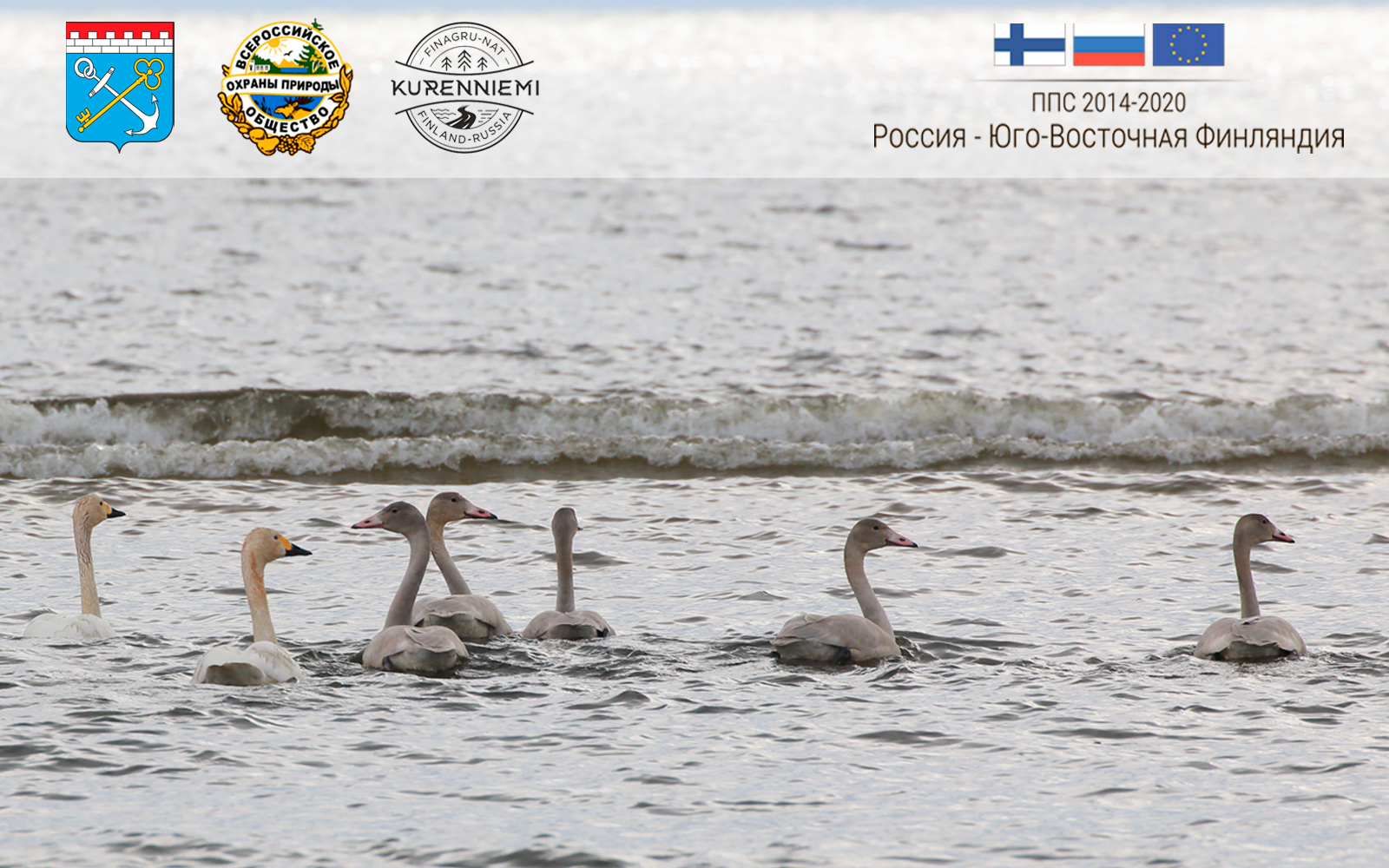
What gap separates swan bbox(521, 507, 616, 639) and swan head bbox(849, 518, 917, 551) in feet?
5.90

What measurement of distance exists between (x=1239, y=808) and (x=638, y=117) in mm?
56174

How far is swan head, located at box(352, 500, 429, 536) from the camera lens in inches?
425

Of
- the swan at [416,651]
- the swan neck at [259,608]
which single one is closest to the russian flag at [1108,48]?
the swan at [416,651]

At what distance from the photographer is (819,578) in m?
12.2

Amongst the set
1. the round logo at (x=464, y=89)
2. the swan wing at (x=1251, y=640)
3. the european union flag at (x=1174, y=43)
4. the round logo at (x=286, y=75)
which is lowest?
the swan wing at (x=1251, y=640)

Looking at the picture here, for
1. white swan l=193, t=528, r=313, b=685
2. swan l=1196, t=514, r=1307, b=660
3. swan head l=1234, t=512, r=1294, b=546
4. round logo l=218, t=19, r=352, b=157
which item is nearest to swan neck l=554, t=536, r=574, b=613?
white swan l=193, t=528, r=313, b=685

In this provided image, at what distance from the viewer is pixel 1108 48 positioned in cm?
6081

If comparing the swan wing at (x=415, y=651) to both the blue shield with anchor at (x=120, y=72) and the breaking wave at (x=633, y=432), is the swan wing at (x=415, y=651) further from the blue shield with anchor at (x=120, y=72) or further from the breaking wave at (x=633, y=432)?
the blue shield with anchor at (x=120, y=72)

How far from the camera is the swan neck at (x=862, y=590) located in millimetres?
10195

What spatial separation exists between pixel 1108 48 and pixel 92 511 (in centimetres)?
5601

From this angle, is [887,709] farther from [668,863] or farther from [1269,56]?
[1269,56]

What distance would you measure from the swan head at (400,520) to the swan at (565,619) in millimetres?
956

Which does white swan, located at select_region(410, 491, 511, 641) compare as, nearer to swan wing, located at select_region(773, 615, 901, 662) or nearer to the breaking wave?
swan wing, located at select_region(773, 615, 901, 662)

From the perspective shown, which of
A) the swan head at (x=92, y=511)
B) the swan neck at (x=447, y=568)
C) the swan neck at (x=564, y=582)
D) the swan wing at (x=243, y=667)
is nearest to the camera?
the swan wing at (x=243, y=667)
